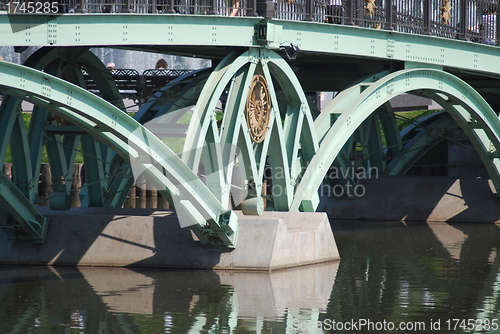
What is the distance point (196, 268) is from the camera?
1884cm

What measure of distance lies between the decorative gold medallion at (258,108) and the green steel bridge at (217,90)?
3 centimetres

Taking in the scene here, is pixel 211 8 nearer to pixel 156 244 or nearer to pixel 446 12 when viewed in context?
pixel 156 244

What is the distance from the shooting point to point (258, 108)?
19219mm

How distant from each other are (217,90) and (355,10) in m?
5.35

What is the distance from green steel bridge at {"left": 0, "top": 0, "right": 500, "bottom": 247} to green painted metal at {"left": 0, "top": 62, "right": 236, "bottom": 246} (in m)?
0.03

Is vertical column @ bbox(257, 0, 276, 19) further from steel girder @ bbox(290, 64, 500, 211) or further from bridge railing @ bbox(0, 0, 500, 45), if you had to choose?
steel girder @ bbox(290, 64, 500, 211)

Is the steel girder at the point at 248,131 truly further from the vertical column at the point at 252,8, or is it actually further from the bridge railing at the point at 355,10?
the bridge railing at the point at 355,10

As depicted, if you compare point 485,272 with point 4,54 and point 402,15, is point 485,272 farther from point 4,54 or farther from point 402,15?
point 4,54

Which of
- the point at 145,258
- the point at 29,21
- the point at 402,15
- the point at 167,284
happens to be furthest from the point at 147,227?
the point at 402,15

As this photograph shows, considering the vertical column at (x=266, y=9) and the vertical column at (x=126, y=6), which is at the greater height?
the vertical column at (x=266, y=9)

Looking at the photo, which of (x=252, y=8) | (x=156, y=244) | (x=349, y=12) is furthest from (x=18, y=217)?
(x=349, y=12)

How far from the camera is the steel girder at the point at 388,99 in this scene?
20.9m

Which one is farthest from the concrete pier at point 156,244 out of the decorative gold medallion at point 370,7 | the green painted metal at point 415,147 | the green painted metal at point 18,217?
the green painted metal at point 415,147

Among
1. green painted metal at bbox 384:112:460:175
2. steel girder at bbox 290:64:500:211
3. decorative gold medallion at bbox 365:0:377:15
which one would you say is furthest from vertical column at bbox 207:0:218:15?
green painted metal at bbox 384:112:460:175
